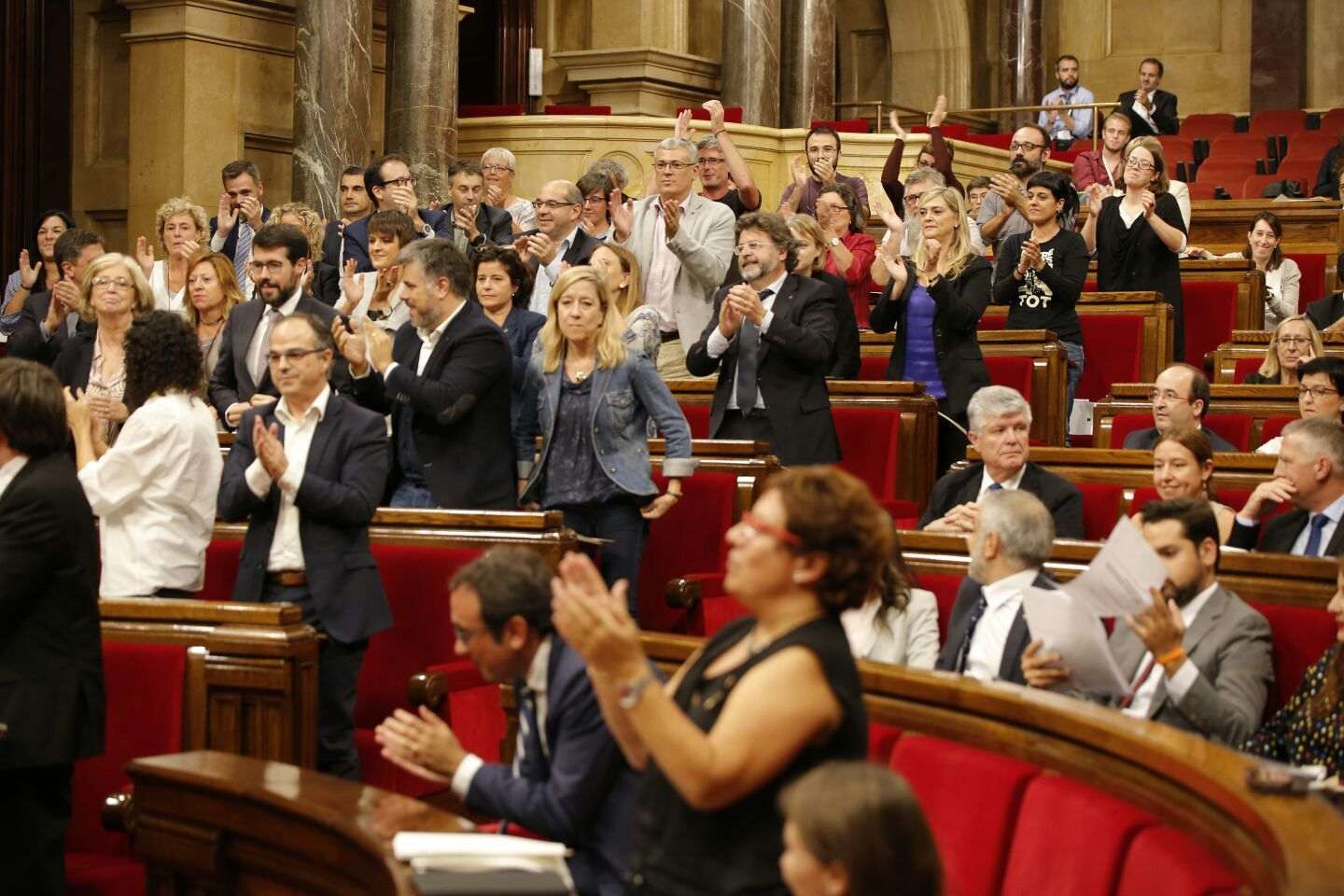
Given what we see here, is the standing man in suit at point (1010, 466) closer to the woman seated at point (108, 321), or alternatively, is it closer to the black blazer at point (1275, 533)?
the black blazer at point (1275, 533)

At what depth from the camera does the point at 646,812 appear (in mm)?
2264

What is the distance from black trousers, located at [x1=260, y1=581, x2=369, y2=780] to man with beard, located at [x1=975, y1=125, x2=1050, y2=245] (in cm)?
396

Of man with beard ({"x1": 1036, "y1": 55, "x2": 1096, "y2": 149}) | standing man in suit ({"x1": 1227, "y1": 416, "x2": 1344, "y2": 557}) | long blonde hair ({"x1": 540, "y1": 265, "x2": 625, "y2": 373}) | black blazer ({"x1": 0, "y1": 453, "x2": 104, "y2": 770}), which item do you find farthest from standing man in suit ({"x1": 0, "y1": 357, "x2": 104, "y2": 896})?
man with beard ({"x1": 1036, "y1": 55, "x2": 1096, "y2": 149})

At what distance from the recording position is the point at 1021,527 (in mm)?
3594

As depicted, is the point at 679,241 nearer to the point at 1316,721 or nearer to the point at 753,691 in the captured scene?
the point at 1316,721

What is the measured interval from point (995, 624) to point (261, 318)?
246cm

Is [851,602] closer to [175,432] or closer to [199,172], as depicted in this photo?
[175,432]

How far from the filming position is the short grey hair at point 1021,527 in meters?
3.59

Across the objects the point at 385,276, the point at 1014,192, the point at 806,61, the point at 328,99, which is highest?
the point at 806,61

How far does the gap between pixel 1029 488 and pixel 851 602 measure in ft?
8.18

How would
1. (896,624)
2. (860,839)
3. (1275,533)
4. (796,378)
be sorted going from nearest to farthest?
(860,839)
(896,624)
(1275,533)
(796,378)

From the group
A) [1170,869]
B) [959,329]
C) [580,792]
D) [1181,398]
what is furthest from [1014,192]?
[1170,869]

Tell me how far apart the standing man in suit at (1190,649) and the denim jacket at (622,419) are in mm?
1556

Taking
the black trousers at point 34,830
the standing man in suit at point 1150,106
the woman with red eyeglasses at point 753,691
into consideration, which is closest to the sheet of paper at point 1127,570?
the woman with red eyeglasses at point 753,691
